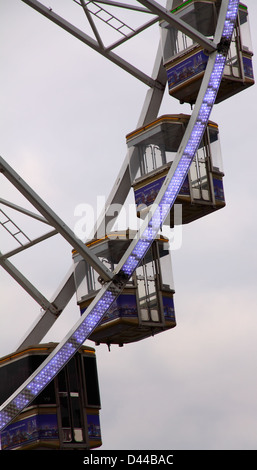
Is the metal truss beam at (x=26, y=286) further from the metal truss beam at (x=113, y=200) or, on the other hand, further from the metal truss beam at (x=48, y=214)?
the metal truss beam at (x=48, y=214)

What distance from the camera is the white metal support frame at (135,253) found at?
2462 cm

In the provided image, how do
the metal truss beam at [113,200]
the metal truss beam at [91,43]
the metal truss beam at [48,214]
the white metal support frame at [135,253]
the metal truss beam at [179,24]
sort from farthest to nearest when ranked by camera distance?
the metal truss beam at [113,200] < the metal truss beam at [91,43] < the metal truss beam at [179,24] < the white metal support frame at [135,253] < the metal truss beam at [48,214]

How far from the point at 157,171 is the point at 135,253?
73.3 inches

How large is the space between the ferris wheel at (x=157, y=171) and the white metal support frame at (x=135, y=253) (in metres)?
0.01

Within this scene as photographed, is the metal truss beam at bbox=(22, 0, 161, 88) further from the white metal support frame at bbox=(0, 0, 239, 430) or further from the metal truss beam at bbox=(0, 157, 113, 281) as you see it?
the metal truss beam at bbox=(0, 157, 113, 281)

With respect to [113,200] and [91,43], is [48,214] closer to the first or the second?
[113,200]

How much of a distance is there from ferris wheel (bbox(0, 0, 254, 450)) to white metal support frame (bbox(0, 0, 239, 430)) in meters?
0.01

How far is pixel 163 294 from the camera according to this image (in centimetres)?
2656

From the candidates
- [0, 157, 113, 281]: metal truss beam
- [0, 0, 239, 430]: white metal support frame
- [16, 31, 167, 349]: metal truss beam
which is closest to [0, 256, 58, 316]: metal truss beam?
[16, 31, 167, 349]: metal truss beam

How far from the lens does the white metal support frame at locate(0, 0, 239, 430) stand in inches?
969

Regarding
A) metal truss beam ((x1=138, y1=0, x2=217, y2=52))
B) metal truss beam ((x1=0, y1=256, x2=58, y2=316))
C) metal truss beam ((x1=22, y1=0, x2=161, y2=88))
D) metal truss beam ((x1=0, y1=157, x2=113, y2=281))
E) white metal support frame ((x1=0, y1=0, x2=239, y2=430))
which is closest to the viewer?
metal truss beam ((x1=0, y1=157, x2=113, y2=281))

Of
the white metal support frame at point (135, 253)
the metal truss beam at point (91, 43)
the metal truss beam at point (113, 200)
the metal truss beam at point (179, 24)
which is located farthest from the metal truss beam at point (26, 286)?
the metal truss beam at point (179, 24)
